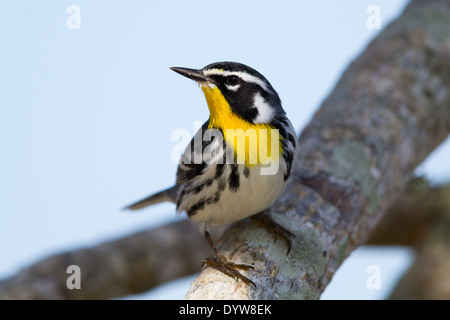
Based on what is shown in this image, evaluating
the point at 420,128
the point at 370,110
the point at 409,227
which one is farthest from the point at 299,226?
the point at 409,227

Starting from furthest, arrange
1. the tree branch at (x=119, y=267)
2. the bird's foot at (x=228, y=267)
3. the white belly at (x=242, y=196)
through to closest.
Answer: the tree branch at (x=119, y=267) → the white belly at (x=242, y=196) → the bird's foot at (x=228, y=267)

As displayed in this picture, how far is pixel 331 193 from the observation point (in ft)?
11.2

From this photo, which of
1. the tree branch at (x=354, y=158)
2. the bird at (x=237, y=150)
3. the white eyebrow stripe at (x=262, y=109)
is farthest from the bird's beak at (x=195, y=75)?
the tree branch at (x=354, y=158)

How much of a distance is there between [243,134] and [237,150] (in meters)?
0.11

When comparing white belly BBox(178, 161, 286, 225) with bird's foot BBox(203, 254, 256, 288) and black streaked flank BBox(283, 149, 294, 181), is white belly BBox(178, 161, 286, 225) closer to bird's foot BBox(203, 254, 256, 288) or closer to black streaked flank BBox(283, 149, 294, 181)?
black streaked flank BBox(283, 149, 294, 181)

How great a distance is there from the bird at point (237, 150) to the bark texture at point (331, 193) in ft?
0.69

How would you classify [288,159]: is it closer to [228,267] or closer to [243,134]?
[243,134]

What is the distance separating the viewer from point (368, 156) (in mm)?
3705

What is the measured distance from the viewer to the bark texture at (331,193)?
292 centimetres

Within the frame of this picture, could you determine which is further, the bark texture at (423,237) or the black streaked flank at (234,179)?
the bark texture at (423,237)

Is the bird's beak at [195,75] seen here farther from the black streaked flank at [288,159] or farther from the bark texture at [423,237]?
the bark texture at [423,237]

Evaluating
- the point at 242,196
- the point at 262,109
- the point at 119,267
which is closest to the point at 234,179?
the point at 242,196
